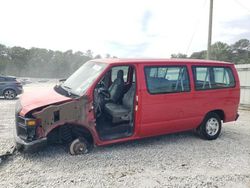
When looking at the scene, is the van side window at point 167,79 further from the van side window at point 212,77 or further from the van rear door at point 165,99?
the van side window at point 212,77

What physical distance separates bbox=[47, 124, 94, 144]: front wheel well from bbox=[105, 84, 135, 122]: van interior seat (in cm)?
69

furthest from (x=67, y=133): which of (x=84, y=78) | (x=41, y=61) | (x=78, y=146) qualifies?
(x=41, y=61)

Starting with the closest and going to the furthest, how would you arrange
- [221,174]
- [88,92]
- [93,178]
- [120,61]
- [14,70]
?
[93,178] < [221,174] < [88,92] < [120,61] < [14,70]

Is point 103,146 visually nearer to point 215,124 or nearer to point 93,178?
point 93,178

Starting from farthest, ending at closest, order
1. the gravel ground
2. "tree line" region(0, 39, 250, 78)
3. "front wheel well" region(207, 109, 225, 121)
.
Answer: "tree line" region(0, 39, 250, 78) → "front wheel well" region(207, 109, 225, 121) → the gravel ground

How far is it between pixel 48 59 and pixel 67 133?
142ft

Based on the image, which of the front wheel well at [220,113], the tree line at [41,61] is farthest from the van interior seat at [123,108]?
the tree line at [41,61]

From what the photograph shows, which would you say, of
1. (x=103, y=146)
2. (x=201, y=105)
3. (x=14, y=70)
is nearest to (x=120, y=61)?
(x=103, y=146)

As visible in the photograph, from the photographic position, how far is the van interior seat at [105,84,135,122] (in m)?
4.93

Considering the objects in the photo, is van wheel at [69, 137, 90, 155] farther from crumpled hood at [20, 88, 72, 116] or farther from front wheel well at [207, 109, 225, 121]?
front wheel well at [207, 109, 225, 121]

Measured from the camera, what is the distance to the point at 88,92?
436cm

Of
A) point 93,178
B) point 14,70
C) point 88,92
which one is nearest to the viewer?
point 93,178

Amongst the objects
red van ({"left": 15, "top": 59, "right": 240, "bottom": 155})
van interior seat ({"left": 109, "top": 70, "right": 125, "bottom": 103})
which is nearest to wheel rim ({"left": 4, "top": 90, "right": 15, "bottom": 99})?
red van ({"left": 15, "top": 59, "right": 240, "bottom": 155})

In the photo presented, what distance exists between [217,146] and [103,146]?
2523mm
